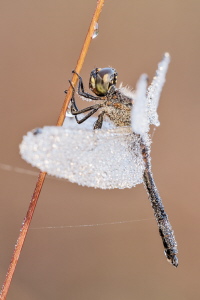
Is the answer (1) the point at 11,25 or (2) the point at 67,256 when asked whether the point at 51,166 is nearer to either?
(2) the point at 67,256

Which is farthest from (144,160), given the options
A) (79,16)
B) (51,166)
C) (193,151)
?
(79,16)

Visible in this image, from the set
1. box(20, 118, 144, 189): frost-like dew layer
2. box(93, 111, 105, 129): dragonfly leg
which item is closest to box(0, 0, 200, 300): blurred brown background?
box(93, 111, 105, 129): dragonfly leg

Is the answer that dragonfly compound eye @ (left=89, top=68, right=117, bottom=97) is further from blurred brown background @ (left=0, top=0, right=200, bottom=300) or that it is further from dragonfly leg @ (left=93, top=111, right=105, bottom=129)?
blurred brown background @ (left=0, top=0, right=200, bottom=300)

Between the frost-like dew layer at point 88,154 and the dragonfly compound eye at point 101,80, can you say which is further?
the dragonfly compound eye at point 101,80

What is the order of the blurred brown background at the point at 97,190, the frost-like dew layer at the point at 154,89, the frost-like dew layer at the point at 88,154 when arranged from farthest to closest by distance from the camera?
1. the blurred brown background at the point at 97,190
2. the frost-like dew layer at the point at 154,89
3. the frost-like dew layer at the point at 88,154

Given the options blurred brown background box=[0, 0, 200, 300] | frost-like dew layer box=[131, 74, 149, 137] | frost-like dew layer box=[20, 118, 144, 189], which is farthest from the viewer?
blurred brown background box=[0, 0, 200, 300]

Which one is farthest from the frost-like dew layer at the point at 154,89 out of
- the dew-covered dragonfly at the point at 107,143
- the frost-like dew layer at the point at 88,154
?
the frost-like dew layer at the point at 88,154

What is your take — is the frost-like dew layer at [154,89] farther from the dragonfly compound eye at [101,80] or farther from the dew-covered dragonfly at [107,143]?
the dragonfly compound eye at [101,80]
